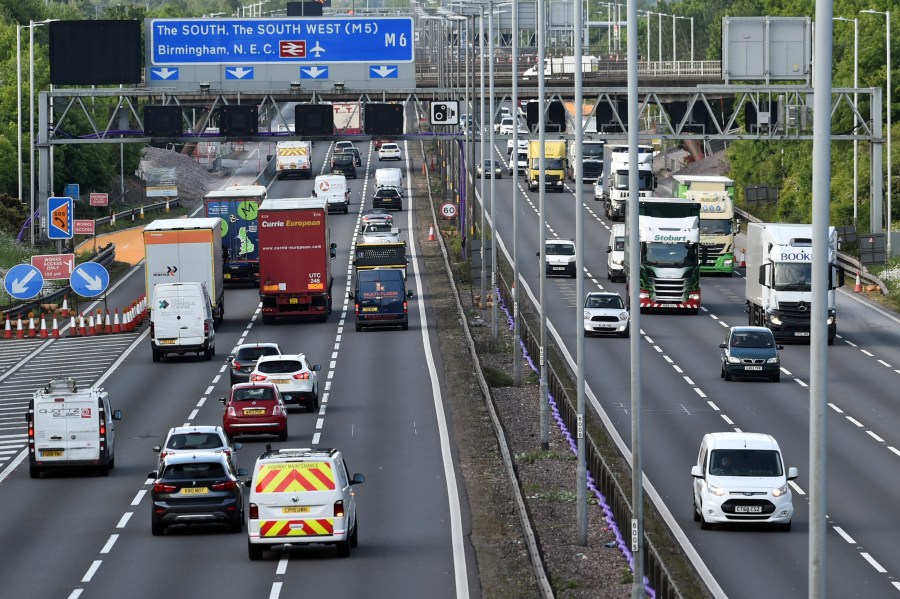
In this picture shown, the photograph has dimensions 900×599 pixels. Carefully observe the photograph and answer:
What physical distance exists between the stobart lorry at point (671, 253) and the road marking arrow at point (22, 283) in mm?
22198

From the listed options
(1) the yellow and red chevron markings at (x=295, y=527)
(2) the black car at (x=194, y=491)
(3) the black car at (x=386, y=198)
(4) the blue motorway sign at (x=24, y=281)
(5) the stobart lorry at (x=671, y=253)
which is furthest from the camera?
(3) the black car at (x=386, y=198)

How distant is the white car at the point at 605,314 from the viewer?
62.1 metres

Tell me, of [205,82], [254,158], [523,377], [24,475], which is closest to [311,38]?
[205,82]

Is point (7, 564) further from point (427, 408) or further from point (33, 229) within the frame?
point (33, 229)

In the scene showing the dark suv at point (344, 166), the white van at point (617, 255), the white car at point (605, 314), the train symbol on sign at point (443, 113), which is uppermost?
the train symbol on sign at point (443, 113)

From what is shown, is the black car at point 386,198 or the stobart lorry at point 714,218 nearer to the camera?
the stobart lorry at point 714,218

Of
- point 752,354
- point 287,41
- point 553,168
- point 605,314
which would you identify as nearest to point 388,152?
point 553,168

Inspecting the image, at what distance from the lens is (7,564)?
30047 mm

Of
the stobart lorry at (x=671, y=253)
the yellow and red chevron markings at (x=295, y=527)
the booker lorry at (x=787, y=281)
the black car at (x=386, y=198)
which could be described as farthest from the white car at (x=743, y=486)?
the black car at (x=386, y=198)

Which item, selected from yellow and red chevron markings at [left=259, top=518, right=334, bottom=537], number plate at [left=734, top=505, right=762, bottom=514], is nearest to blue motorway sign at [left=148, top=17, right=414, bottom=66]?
number plate at [left=734, top=505, right=762, bottom=514]

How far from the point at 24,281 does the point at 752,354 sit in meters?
24.6

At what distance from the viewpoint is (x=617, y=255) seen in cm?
7650

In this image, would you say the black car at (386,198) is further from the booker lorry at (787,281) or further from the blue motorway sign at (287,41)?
the booker lorry at (787,281)

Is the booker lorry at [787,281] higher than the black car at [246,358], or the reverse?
the booker lorry at [787,281]
